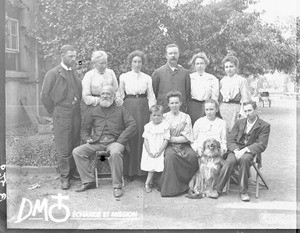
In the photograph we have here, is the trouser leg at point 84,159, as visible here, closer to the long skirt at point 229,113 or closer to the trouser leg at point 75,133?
the trouser leg at point 75,133

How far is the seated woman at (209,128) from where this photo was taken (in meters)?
5.14

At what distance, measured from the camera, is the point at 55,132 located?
512 centimetres

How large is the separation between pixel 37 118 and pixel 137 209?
4.93 feet

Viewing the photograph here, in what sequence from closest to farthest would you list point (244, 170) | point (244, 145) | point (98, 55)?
point (244, 170)
point (98, 55)
point (244, 145)

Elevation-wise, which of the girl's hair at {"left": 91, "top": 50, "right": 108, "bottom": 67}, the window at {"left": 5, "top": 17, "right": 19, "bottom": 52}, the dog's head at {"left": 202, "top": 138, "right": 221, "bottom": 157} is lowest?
the dog's head at {"left": 202, "top": 138, "right": 221, "bottom": 157}

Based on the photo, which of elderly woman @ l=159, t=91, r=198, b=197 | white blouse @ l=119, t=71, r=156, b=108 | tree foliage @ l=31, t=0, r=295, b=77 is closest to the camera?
tree foliage @ l=31, t=0, r=295, b=77

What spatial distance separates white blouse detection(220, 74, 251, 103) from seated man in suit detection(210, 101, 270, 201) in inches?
13.6

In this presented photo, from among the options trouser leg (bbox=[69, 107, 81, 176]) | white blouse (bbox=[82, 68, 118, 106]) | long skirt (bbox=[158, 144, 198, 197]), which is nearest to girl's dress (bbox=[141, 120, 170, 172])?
long skirt (bbox=[158, 144, 198, 197])

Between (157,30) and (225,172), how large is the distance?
180 centimetres

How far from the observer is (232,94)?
5.40 meters

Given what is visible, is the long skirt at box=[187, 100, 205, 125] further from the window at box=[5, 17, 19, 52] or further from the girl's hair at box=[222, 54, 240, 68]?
the window at box=[5, 17, 19, 52]

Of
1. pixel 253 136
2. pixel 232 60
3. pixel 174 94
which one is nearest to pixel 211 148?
pixel 253 136

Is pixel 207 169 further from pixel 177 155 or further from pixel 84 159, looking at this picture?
pixel 84 159

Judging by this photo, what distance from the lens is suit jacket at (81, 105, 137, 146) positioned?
17.0 ft
